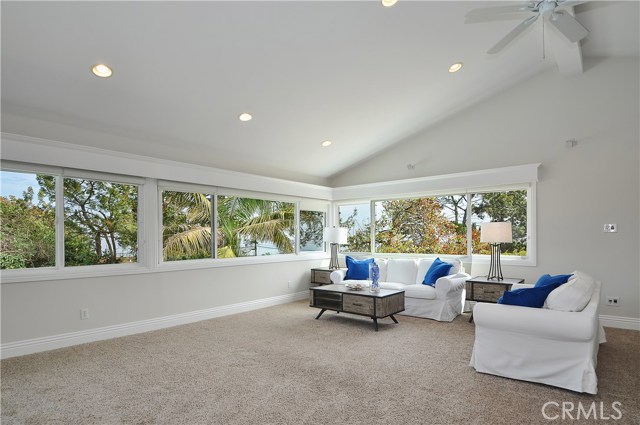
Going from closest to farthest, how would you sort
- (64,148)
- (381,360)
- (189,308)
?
(381,360) < (64,148) < (189,308)

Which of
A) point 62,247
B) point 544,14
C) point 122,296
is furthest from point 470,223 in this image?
point 62,247

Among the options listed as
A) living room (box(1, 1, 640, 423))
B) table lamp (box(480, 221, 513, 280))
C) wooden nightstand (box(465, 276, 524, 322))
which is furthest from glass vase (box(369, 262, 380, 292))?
table lamp (box(480, 221, 513, 280))

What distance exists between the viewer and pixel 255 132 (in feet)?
17.5

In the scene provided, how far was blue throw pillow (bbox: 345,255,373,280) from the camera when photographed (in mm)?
6160

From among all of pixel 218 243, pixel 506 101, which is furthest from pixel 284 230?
pixel 506 101

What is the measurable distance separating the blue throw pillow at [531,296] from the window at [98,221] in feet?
14.0

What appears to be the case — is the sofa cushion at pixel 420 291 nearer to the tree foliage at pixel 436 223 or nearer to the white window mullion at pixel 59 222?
the tree foliage at pixel 436 223

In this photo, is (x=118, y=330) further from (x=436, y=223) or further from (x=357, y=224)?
(x=436, y=223)

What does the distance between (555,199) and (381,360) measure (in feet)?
11.7

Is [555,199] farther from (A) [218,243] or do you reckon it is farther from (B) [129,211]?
(B) [129,211]

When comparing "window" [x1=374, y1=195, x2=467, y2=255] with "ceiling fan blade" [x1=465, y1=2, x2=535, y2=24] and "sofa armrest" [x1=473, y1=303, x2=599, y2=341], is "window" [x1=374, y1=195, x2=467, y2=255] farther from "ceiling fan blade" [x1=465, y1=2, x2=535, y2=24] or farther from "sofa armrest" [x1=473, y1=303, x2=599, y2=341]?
"ceiling fan blade" [x1=465, y1=2, x2=535, y2=24]

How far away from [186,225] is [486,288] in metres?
4.18

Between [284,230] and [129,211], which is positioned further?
[284,230]

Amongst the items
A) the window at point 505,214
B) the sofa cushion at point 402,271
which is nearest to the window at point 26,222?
the sofa cushion at point 402,271
